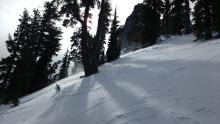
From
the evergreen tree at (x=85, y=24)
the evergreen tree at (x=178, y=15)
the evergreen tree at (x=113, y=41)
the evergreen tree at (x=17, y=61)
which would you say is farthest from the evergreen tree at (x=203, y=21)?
the evergreen tree at (x=17, y=61)

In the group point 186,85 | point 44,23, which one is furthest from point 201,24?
point 44,23

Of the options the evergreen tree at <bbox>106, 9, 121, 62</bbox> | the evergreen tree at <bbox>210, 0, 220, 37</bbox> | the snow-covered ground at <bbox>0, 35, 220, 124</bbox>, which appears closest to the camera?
the snow-covered ground at <bbox>0, 35, 220, 124</bbox>

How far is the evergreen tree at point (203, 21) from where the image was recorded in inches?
630

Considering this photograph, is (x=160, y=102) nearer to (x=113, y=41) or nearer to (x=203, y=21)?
(x=203, y=21)

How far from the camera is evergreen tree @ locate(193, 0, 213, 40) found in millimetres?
16012

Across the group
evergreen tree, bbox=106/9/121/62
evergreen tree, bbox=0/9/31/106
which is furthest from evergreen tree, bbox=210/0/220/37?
evergreen tree, bbox=0/9/31/106

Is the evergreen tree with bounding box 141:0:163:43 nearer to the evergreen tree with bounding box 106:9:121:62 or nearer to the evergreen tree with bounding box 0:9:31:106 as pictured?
the evergreen tree with bounding box 106:9:121:62

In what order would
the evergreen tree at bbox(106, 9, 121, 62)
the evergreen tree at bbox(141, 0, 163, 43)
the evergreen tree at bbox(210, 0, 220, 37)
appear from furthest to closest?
the evergreen tree at bbox(106, 9, 121, 62) < the evergreen tree at bbox(141, 0, 163, 43) < the evergreen tree at bbox(210, 0, 220, 37)

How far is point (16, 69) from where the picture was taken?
3741 centimetres

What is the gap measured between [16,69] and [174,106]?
34615 mm

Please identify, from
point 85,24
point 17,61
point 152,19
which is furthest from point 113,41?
point 85,24

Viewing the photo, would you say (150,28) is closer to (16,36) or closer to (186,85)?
(16,36)

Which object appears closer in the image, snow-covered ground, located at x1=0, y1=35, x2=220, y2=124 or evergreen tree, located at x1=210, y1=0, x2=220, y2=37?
snow-covered ground, located at x1=0, y1=35, x2=220, y2=124

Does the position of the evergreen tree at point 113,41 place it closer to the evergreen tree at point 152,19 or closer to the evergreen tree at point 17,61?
the evergreen tree at point 152,19
